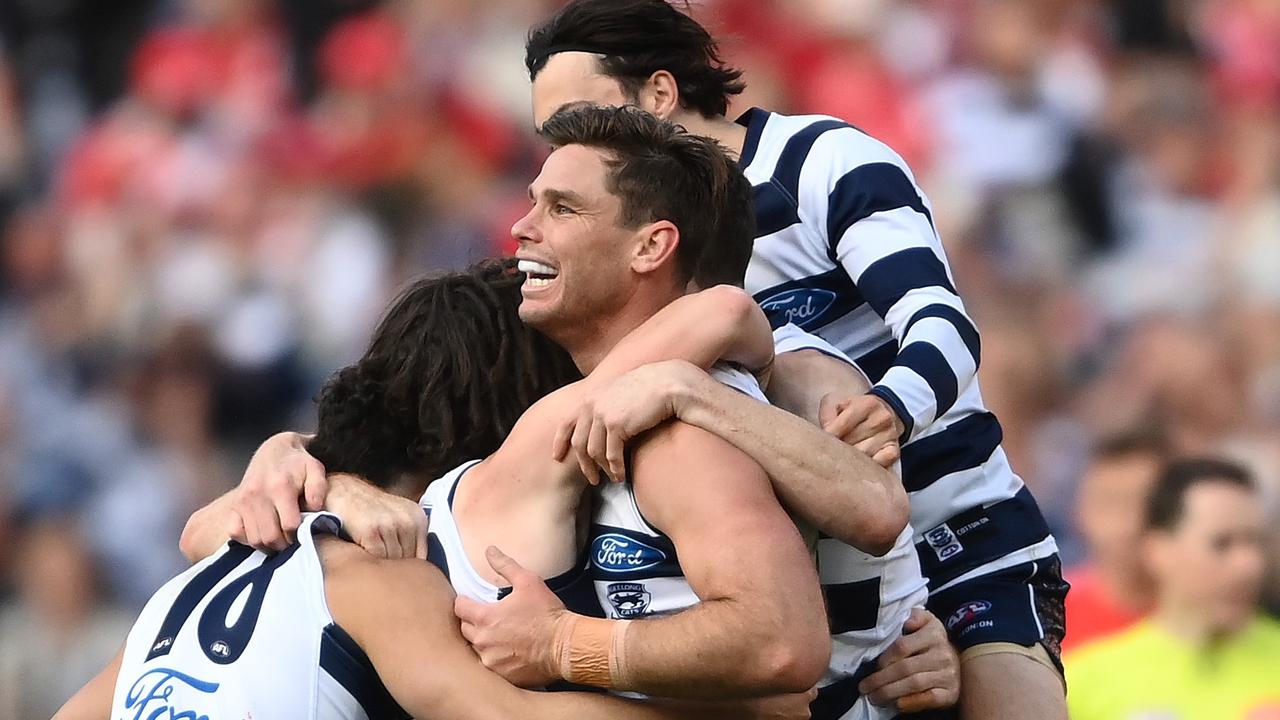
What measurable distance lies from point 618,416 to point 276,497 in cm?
76

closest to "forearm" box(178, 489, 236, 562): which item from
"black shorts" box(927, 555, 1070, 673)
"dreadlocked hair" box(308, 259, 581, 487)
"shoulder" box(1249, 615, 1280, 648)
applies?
"dreadlocked hair" box(308, 259, 581, 487)

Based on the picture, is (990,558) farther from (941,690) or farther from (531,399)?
(531,399)

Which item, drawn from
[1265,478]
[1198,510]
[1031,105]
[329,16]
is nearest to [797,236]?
[1198,510]

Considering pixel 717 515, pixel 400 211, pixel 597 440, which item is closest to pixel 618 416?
pixel 597 440

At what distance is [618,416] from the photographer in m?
2.91

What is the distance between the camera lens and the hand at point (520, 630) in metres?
2.95

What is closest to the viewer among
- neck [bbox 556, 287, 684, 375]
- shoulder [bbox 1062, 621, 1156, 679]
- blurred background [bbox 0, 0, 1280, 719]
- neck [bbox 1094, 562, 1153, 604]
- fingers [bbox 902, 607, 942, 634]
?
neck [bbox 556, 287, 684, 375]

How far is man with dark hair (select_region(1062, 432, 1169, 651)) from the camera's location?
555 centimetres

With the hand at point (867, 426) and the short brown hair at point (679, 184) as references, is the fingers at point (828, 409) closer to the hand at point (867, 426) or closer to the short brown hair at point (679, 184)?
the hand at point (867, 426)

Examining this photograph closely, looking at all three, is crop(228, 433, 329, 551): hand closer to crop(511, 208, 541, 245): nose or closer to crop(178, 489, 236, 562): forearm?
crop(178, 489, 236, 562): forearm

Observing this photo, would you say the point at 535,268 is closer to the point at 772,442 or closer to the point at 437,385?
the point at 437,385

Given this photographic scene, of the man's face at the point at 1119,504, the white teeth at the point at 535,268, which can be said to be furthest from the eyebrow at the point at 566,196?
the man's face at the point at 1119,504

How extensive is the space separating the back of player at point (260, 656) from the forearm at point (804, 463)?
73 cm

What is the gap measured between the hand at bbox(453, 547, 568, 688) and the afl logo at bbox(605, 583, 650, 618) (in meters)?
0.09
